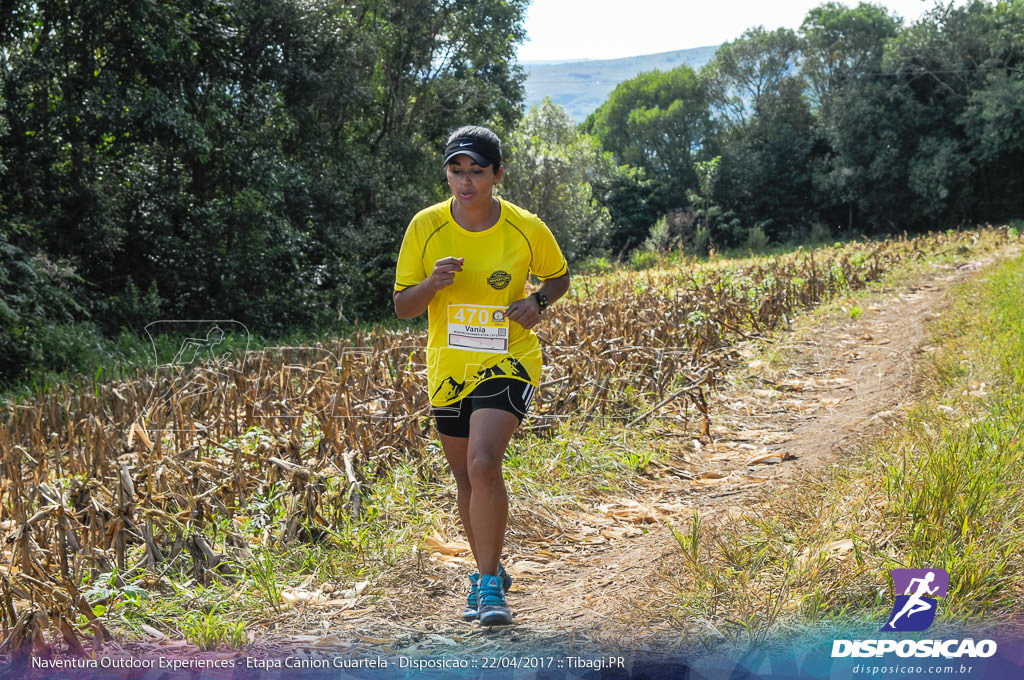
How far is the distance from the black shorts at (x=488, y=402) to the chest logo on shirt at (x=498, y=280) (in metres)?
0.39

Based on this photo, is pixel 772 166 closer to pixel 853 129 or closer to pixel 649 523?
pixel 853 129

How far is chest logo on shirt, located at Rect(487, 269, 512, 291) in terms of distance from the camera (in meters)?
3.59

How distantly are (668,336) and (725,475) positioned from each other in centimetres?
333

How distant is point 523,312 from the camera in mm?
3545

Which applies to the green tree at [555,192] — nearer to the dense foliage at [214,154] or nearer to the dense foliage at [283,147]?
the dense foliage at [283,147]

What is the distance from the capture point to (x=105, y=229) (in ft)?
53.2

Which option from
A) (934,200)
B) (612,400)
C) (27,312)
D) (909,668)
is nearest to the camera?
(909,668)

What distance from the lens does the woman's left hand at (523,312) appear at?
3.54 meters

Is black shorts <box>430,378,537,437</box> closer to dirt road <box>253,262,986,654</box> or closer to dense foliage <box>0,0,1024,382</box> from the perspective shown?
A: dirt road <box>253,262,986,654</box>

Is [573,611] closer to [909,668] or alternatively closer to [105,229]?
[909,668]

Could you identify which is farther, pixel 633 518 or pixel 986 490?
pixel 633 518

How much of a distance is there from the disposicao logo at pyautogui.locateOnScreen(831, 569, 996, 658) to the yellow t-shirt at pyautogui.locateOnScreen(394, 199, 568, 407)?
1.58m

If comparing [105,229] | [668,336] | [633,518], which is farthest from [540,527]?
[105,229]

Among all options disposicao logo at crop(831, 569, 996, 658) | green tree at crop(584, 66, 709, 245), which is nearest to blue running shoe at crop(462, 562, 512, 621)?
disposicao logo at crop(831, 569, 996, 658)
